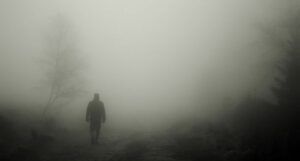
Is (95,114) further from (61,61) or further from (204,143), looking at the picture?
(61,61)

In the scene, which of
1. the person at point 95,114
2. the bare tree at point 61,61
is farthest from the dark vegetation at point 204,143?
the bare tree at point 61,61

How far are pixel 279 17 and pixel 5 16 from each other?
4069 inches

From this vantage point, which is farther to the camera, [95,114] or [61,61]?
[61,61]

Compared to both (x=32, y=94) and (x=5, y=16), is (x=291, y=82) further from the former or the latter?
(x=5, y=16)

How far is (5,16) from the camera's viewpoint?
106688 mm

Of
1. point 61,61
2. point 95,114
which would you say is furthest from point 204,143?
point 61,61

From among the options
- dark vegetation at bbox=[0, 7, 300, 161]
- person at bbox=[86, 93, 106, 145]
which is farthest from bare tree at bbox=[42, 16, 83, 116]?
person at bbox=[86, 93, 106, 145]

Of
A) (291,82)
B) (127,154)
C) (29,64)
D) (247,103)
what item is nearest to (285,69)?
(291,82)

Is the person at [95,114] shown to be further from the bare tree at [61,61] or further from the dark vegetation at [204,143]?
the bare tree at [61,61]

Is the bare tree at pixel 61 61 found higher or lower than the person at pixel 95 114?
higher

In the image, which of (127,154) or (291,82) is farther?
(291,82)

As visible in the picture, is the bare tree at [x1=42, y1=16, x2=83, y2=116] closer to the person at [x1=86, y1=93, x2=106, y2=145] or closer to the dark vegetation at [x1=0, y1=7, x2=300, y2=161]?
the dark vegetation at [x1=0, y1=7, x2=300, y2=161]

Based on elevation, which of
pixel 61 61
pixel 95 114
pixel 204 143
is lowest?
pixel 204 143

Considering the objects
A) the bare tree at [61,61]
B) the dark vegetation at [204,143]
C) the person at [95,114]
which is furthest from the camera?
the bare tree at [61,61]
